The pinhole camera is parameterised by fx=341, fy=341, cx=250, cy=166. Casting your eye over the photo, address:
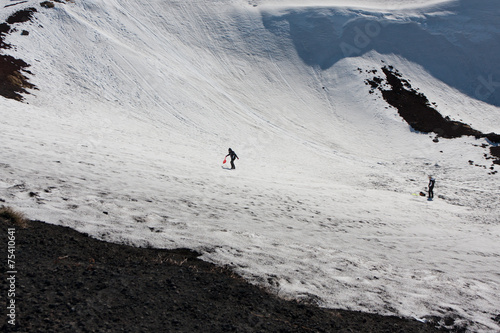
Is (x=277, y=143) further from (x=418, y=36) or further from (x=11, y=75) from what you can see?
(x=418, y=36)

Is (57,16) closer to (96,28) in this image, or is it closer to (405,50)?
(96,28)

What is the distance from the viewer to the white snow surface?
806 centimetres

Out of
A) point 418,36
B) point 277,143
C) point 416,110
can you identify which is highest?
point 418,36

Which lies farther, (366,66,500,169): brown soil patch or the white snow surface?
(366,66,500,169): brown soil patch

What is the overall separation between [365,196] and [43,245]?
15.3m

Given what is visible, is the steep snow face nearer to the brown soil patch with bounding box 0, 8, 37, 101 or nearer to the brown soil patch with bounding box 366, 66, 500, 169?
the brown soil patch with bounding box 366, 66, 500, 169

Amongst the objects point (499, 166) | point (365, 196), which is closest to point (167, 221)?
point (365, 196)

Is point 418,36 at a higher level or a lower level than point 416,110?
higher

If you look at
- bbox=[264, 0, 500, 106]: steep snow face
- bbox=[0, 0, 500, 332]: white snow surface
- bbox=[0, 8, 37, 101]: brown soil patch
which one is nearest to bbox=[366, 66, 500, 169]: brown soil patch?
bbox=[0, 0, 500, 332]: white snow surface

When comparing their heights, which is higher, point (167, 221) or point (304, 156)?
point (304, 156)

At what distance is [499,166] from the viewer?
2756 cm

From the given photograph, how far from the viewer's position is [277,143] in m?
29.8

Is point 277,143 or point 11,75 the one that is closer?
point 11,75

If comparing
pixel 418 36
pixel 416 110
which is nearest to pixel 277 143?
pixel 416 110
